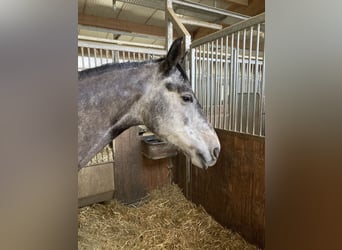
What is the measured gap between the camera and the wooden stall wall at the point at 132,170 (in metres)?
2.00

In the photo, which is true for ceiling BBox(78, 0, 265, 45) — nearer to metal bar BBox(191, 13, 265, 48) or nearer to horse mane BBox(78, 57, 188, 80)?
metal bar BBox(191, 13, 265, 48)

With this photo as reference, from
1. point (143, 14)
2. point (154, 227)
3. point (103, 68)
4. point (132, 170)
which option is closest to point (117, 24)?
point (143, 14)

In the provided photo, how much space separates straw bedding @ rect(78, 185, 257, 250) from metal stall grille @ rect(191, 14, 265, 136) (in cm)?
73

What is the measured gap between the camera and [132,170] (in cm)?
207

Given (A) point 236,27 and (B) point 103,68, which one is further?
(A) point 236,27

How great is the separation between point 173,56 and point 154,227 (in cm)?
123

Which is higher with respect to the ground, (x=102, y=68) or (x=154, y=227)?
(x=102, y=68)

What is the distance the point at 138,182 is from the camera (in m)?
2.13

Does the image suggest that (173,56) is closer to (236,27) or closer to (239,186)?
(236,27)

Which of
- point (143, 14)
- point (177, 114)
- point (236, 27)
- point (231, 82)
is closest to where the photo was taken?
point (177, 114)

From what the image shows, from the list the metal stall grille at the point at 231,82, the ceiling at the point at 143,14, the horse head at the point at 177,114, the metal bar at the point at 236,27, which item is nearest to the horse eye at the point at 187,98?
the horse head at the point at 177,114
